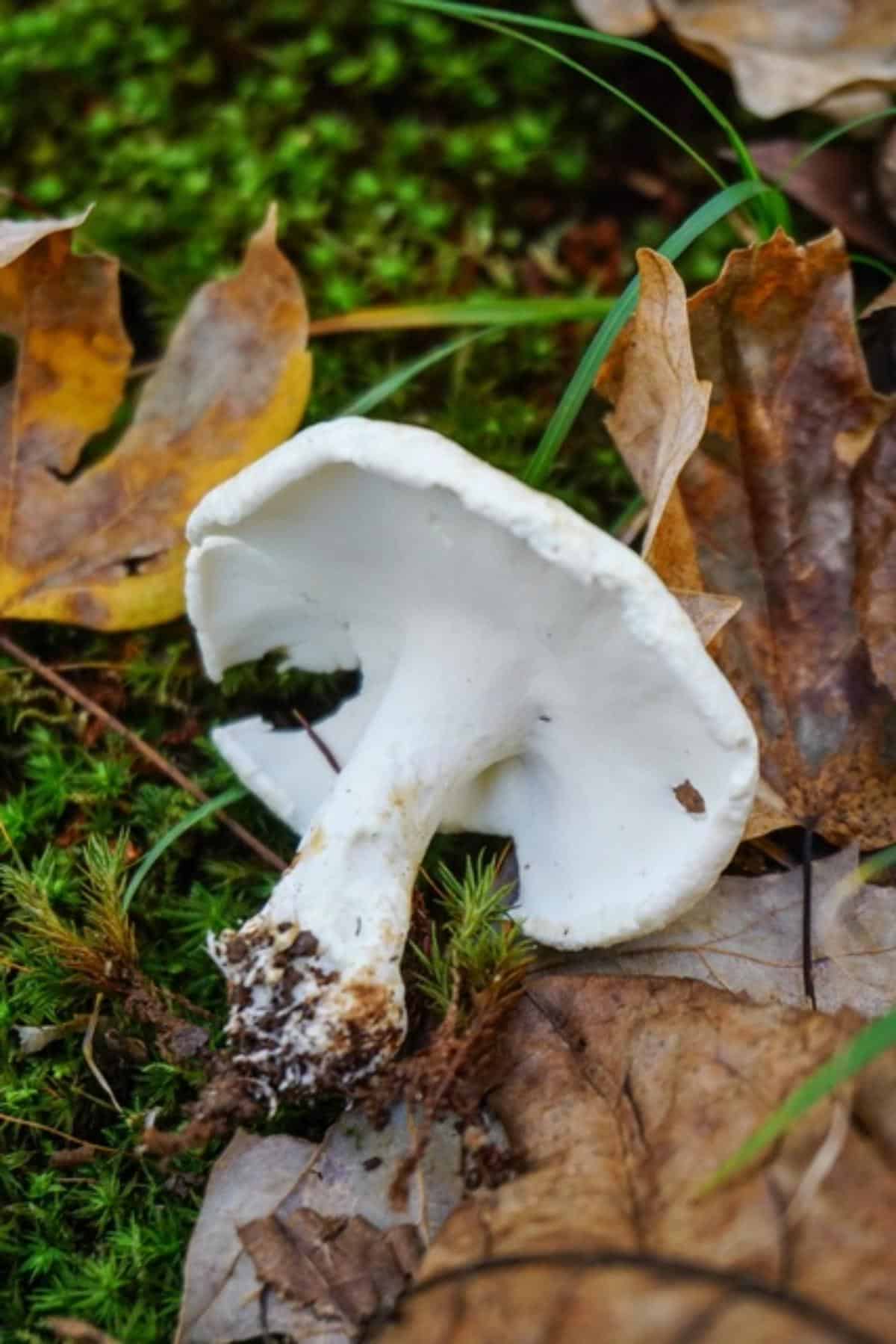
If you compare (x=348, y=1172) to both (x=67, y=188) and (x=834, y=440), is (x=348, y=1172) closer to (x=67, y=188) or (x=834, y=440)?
(x=834, y=440)

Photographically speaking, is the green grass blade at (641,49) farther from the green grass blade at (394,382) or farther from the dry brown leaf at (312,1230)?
the dry brown leaf at (312,1230)

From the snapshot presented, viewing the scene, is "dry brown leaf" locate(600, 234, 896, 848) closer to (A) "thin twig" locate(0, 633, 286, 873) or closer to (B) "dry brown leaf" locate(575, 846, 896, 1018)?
(B) "dry brown leaf" locate(575, 846, 896, 1018)

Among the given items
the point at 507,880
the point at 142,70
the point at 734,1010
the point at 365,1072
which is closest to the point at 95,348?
the point at 142,70

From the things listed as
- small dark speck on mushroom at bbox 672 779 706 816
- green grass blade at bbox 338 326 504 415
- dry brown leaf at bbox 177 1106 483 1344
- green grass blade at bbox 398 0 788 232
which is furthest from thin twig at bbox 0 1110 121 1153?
green grass blade at bbox 398 0 788 232

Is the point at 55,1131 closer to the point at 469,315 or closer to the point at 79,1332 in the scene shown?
the point at 79,1332

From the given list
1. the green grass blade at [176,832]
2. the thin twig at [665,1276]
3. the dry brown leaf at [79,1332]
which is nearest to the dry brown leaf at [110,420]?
the green grass blade at [176,832]
